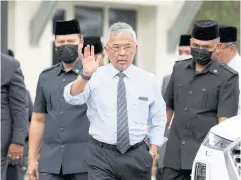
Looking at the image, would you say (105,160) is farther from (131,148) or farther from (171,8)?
(171,8)

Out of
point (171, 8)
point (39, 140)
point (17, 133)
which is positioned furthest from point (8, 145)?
point (171, 8)

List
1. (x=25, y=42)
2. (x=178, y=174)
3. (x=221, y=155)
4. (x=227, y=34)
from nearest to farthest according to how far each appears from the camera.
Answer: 1. (x=221, y=155)
2. (x=178, y=174)
3. (x=227, y=34)
4. (x=25, y=42)

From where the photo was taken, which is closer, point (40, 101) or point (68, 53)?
point (68, 53)

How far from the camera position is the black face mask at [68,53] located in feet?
22.4

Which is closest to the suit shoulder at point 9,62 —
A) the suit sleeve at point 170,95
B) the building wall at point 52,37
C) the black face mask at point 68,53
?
the black face mask at point 68,53

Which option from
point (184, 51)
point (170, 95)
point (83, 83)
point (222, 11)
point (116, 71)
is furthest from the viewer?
point (222, 11)

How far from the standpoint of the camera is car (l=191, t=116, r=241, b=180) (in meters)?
5.55

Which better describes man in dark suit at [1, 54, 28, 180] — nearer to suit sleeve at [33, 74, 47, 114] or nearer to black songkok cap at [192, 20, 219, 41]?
suit sleeve at [33, 74, 47, 114]

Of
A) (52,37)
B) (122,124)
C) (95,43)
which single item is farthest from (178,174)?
(52,37)

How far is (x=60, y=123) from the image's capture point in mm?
6738

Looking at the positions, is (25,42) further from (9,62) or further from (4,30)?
(9,62)

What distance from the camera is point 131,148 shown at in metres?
6.16

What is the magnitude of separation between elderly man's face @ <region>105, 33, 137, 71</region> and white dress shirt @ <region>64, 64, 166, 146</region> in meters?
0.09

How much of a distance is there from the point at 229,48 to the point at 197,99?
46.8 inches
